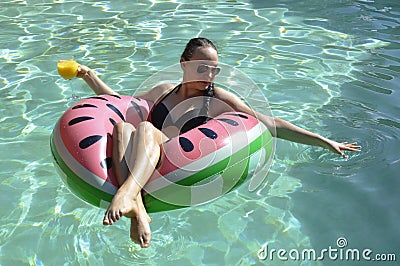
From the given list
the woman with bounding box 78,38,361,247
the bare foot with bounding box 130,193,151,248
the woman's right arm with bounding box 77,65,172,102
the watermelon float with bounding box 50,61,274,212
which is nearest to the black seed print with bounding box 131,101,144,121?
the woman with bounding box 78,38,361,247

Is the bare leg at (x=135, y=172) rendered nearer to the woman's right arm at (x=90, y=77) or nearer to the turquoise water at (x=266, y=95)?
the turquoise water at (x=266, y=95)

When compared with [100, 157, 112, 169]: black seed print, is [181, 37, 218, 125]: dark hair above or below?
above

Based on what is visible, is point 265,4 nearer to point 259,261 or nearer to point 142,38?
point 142,38

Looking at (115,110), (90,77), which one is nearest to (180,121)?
(115,110)

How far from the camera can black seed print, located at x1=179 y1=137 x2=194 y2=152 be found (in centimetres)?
297

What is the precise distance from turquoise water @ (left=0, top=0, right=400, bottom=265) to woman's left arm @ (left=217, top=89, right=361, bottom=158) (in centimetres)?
39

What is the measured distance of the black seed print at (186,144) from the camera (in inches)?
117

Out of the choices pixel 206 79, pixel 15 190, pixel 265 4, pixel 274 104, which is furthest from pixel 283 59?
pixel 15 190

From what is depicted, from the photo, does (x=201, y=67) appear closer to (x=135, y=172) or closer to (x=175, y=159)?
(x=175, y=159)

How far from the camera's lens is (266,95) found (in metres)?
5.05

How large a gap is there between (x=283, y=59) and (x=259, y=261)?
10.3ft

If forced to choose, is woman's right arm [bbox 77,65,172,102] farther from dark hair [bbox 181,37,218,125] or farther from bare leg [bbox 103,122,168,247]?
bare leg [bbox 103,122,168,247]

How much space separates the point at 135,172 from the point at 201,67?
812mm

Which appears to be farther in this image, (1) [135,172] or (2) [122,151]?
(2) [122,151]
